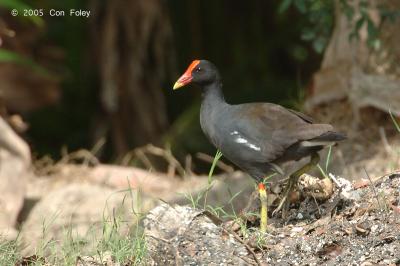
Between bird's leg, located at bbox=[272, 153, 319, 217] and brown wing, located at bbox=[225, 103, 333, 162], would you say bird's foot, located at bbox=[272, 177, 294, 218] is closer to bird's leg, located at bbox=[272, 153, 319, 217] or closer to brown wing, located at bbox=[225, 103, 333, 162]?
bird's leg, located at bbox=[272, 153, 319, 217]

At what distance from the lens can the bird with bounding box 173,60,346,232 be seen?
14.1 feet

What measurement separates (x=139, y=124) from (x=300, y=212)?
16.9ft

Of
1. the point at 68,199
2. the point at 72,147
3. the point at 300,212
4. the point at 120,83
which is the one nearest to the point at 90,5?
the point at 120,83

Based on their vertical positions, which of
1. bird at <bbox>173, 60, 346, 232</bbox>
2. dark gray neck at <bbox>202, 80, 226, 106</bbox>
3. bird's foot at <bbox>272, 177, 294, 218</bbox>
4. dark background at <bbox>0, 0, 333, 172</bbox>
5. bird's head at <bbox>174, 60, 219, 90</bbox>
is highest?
bird's head at <bbox>174, 60, 219, 90</bbox>

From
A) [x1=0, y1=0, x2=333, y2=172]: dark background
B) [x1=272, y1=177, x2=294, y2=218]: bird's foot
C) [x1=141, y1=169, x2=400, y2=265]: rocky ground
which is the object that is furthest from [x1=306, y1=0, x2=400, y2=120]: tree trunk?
[x1=141, y1=169, x2=400, y2=265]: rocky ground

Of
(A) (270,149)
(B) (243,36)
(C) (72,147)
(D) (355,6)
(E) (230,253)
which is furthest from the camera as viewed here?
(B) (243,36)

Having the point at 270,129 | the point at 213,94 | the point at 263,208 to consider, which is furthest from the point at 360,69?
the point at 263,208

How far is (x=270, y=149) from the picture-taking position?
14.3ft

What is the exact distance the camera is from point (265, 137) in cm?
439

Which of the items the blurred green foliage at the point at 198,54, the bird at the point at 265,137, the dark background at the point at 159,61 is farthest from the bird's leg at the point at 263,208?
the blurred green foliage at the point at 198,54

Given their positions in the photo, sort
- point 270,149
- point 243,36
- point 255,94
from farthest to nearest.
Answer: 1. point 243,36
2. point 255,94
3. point 270,149

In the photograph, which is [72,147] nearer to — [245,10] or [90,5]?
[90,5]

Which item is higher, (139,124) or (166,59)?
(166,59)

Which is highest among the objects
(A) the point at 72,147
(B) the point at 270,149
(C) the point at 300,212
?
(B) the point at 270,149
